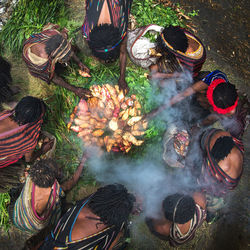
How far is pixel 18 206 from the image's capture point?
8.76ft

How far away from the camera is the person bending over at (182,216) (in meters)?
2.60

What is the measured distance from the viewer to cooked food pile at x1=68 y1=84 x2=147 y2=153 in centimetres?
346

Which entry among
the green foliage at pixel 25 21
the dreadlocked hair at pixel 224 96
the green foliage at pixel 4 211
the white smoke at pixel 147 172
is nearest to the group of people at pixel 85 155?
the dreadlocked hair at pixel 224 96

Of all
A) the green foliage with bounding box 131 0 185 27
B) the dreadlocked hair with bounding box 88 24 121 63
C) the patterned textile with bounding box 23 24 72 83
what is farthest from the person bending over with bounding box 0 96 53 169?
the green foliage with bounding box 131 0 185 27

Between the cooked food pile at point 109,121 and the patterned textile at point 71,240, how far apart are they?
1.33m

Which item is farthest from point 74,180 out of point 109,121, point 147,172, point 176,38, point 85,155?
point 176,38

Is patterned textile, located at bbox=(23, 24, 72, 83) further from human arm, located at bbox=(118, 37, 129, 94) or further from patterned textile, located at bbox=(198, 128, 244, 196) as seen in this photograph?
patterned textile, located at bbox=(198, 128, 244, 196)

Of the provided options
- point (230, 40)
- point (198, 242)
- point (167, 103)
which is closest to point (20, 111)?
point (167, 103)

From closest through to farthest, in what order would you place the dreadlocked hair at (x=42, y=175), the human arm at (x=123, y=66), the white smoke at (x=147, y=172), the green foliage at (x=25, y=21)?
the dreadlocked hair at (x=42, y=175), the human arm at (x=123, y=66), the white smoke at (x=147, y=172), the green foliage at (x=25, y=21)

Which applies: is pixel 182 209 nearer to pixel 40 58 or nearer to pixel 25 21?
pixel 40 58

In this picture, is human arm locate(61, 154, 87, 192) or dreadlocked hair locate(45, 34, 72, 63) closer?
dreadlocked hair locate(45, 34, 72, 63)

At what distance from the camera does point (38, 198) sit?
2549 mm

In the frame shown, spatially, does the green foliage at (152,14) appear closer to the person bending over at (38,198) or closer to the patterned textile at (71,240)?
the person bending over at (38,198)

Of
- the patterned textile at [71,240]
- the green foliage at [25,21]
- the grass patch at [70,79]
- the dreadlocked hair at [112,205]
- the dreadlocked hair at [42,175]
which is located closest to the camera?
the patterned textile at [71,240]
